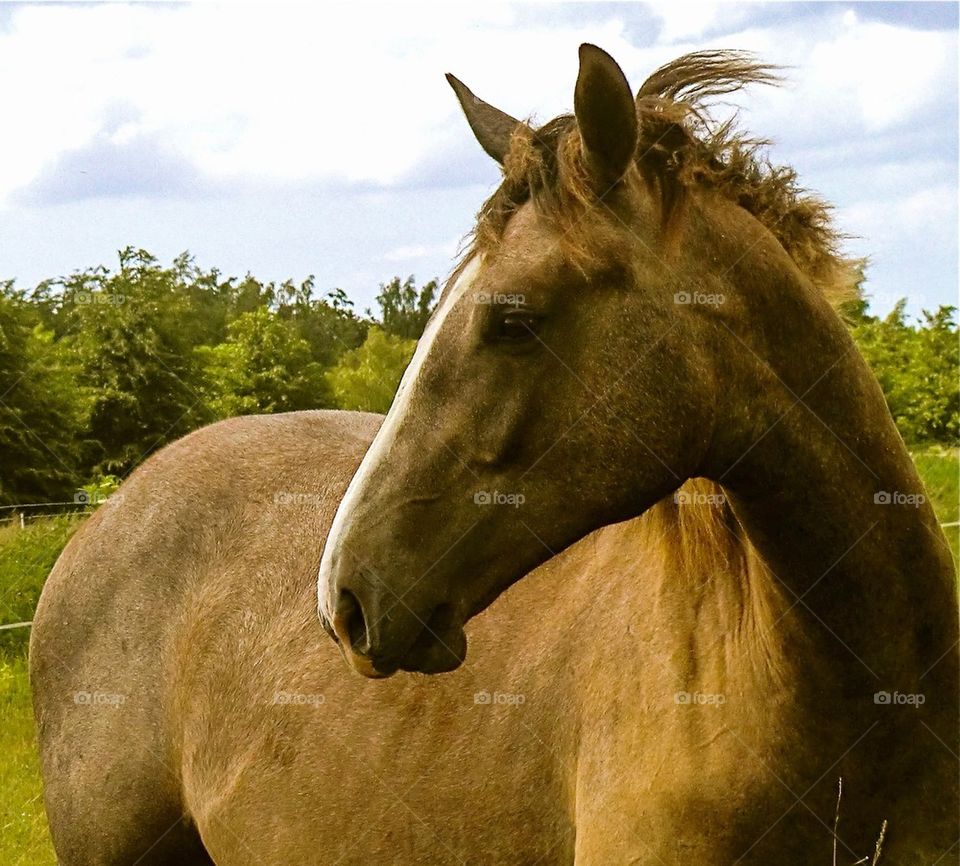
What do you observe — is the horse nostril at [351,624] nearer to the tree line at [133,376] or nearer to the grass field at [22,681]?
the grass field at [22,681]

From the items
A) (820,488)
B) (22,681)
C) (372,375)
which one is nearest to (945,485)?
(372,375)

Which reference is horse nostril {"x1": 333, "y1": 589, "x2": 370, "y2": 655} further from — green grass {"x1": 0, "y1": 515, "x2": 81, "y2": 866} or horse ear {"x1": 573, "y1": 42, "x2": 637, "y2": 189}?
green grass {"x1": 0, "y1": 515, "x2": 81, "y2": 866}

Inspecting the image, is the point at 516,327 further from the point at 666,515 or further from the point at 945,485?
the point at 945,485

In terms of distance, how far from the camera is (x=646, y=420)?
8.45 ft

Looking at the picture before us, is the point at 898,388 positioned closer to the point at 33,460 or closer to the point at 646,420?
the point at 33,460

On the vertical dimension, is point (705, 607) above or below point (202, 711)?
above

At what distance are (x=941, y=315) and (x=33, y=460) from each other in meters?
22.8

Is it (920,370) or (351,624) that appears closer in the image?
(351,624)

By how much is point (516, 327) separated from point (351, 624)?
0.72 m

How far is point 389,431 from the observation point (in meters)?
2.61

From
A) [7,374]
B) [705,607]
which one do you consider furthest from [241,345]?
[705,607]

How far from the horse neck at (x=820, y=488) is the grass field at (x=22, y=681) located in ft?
15.3

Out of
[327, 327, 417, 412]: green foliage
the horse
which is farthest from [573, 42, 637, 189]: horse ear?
[327, 327, 417, 412]: green foliage

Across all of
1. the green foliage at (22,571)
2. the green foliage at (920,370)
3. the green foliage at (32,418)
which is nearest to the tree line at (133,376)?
the green foliage at (32,418)
